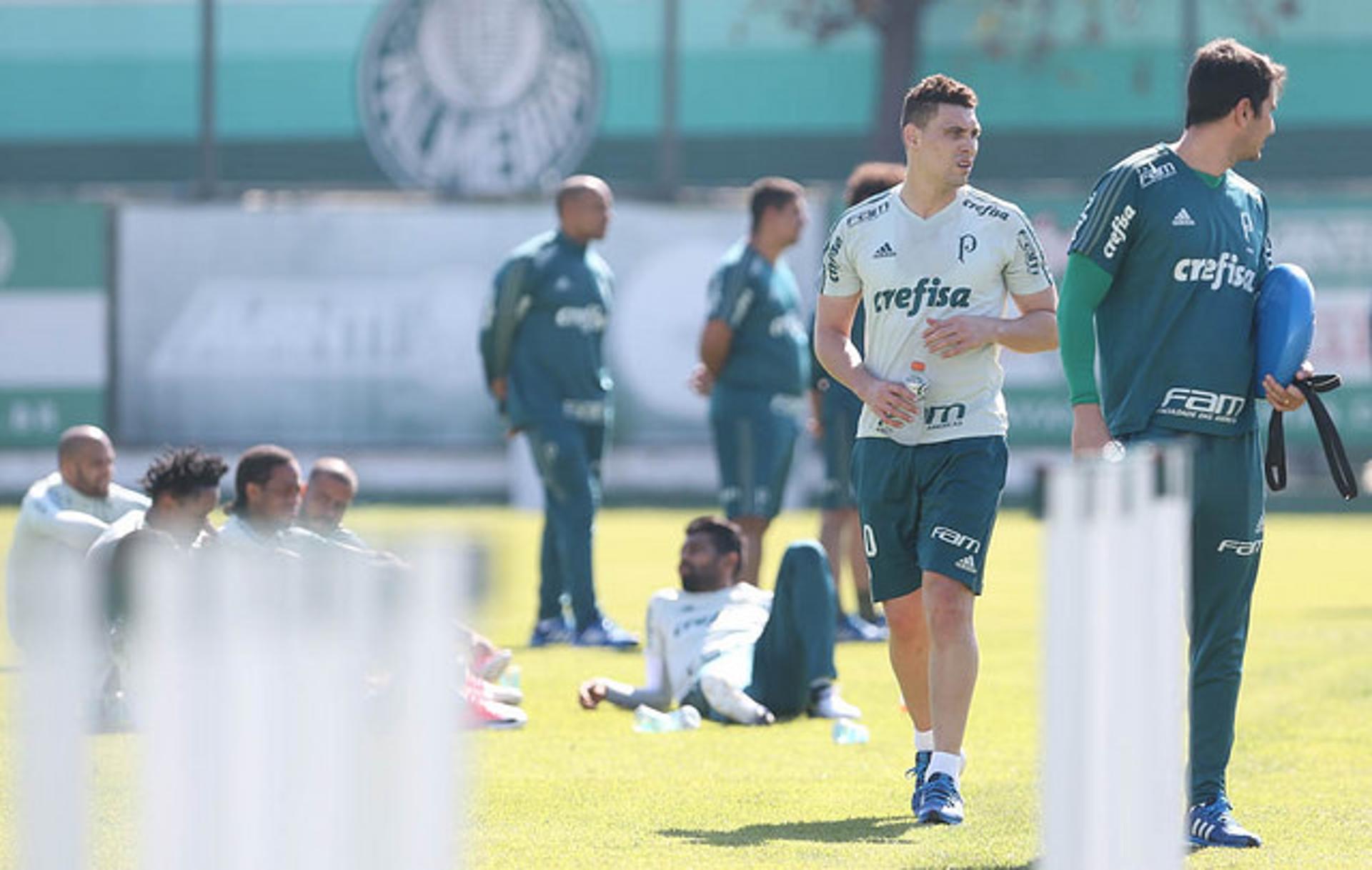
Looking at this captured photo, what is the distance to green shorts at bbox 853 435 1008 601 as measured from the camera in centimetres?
755

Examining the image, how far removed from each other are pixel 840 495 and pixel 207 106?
1850 cm

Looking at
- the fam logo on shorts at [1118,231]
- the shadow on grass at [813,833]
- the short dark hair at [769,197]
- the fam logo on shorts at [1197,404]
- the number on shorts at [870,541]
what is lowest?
the shadow on grass at [813,833]

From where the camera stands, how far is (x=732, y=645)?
10375 millimetres

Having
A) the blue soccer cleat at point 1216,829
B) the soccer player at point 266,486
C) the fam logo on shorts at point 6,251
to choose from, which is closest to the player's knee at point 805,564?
the soccer player at point 266,486

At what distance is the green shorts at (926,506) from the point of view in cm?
755

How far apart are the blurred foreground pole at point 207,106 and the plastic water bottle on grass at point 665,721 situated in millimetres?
21198

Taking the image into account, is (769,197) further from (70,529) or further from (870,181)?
(70,529)

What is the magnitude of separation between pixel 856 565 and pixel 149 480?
487cm

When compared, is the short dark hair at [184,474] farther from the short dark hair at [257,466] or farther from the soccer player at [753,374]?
the soccer player at [753,374]

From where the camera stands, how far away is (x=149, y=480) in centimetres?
970

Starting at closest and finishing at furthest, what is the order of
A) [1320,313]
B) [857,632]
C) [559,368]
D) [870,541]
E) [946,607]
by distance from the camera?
[946,607] → [870,541] → [857,632] → [559,368] → [1320,313]

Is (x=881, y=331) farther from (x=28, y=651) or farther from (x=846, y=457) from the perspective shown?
(x=846, y=457)

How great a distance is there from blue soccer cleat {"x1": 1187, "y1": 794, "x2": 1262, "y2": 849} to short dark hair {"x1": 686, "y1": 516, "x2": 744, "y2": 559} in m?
3.78

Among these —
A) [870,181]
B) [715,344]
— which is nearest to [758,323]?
[715,344]
